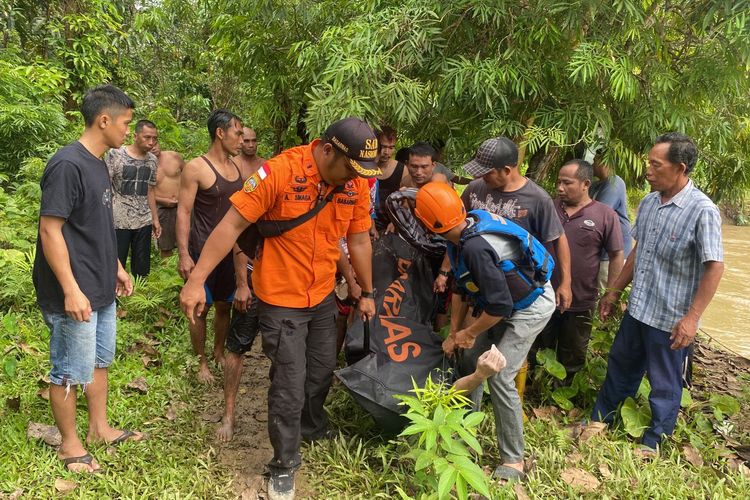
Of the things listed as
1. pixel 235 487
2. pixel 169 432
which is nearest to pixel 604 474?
pixel 235 487

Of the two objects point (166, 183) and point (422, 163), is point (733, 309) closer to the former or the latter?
point (422, 163)

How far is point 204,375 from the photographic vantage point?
3793 millimetres

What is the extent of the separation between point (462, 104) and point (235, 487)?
3025 mm

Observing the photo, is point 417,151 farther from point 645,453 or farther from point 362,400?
point 645,453

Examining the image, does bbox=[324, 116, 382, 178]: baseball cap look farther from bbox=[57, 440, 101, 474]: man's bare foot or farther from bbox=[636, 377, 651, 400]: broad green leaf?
bbox=[636, 377, 651, 400]: broad green leaf

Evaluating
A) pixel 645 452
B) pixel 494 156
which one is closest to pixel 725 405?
pixel 645 452

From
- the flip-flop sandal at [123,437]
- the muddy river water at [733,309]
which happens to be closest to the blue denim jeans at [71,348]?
the flip-flop sandal at [123,437]

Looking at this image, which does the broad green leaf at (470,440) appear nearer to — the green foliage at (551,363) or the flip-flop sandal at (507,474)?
the flip-flop sandal at (507,474)

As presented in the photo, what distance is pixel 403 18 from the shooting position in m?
3.91

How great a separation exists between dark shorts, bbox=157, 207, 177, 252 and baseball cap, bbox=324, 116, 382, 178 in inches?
139

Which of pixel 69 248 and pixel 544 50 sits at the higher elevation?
Result: pixel 544 50

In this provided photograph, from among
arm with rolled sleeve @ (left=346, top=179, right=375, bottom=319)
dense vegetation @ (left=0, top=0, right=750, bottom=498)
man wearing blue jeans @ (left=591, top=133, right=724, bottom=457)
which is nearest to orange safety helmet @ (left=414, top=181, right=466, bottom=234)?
arm with rolled sleeve @ (left=346, top=179, right=375, bottom=319)

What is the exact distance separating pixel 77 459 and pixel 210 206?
171 centimetres

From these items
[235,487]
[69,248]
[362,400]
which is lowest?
[235,487]
